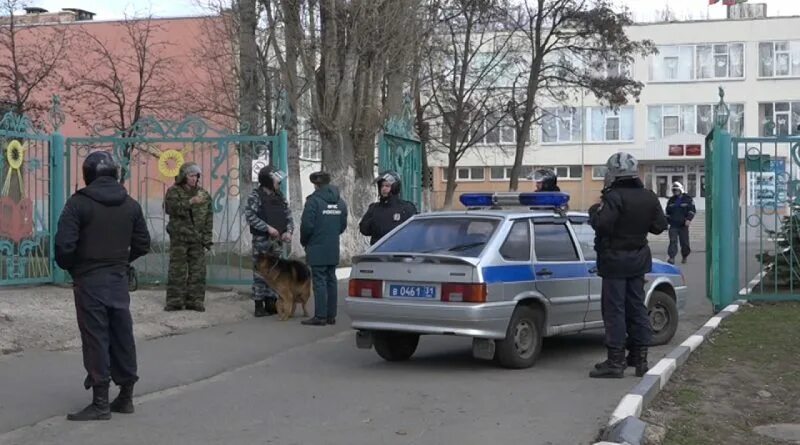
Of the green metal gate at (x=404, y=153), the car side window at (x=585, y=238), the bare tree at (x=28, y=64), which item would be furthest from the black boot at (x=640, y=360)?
the bare tree at (x=28, y=64)

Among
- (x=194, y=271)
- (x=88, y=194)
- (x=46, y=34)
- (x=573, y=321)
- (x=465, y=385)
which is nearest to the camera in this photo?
(x=88, y=194)

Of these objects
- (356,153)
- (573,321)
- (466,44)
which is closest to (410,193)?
(356,153)

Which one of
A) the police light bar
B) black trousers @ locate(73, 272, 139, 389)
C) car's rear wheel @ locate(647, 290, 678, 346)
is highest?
the police light bar

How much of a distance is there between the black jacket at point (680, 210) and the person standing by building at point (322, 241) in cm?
1272

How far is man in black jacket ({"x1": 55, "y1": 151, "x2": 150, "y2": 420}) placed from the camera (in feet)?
23.3

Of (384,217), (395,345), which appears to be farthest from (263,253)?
(395,345)

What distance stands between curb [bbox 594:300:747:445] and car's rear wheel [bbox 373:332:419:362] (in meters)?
2.47

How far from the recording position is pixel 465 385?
8.68 metres

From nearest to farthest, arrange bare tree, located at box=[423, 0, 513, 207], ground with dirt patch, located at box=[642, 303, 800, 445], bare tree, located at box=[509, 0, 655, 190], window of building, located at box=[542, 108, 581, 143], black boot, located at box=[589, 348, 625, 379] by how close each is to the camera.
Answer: ground with dirt patch, located at box=[642, 303, 800, 445], black boot, located at box=[589, 348, 625, 379], bare tree, located at box=[423, 0, 513, 207], bare tree, located at box=[509, 0, 655, 190], window of building, located at box=[542, 108, 581, 143]

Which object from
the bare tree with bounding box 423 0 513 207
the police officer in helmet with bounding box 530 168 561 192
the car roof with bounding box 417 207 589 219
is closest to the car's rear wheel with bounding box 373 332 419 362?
the car roof with bounding box 417 207 589 219

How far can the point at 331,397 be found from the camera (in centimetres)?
821

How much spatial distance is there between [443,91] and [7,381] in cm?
2659

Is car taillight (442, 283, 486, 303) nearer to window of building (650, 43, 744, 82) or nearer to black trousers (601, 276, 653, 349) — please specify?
black trousers (601, 276, 653, 349)

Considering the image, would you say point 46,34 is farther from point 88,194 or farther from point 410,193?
point 88,194
